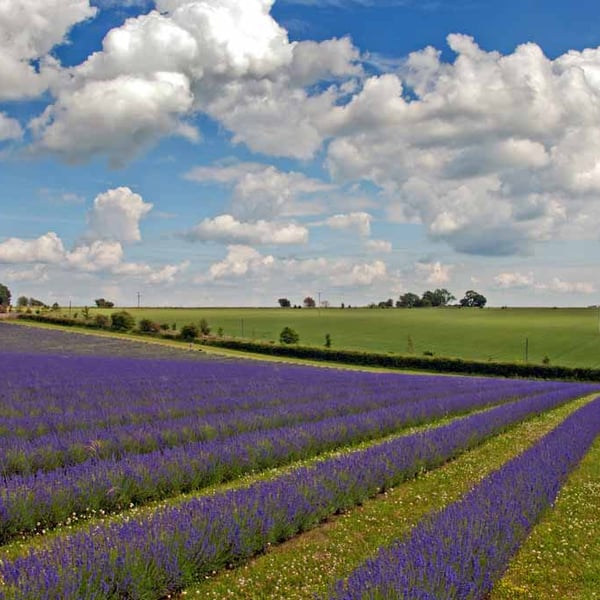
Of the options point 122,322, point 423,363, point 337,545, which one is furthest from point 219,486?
point 122,322

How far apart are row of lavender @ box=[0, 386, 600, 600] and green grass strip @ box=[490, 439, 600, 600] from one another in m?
0.22

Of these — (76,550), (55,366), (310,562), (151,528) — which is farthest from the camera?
(55,366)

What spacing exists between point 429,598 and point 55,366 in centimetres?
2191

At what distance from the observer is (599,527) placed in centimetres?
605

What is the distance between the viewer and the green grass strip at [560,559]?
14.9 ft

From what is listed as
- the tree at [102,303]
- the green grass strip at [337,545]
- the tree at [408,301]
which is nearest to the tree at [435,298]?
the tree at [408,301]

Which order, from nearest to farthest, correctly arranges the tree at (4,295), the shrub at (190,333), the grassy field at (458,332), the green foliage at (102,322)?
the grassy field at (458,332), the shrub at (190,333), the green foliage at (102,322), the tree at (4,295)

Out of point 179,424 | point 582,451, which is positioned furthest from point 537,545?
point 179,424

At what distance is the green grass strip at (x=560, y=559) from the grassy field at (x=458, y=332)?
1599 inches

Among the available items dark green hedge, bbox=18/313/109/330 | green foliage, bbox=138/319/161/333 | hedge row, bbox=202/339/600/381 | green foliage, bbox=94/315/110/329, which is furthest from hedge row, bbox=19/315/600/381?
dark green hedge, bbox=18/313/109/330

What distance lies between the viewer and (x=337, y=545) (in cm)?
534

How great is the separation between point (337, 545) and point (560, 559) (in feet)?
6.39

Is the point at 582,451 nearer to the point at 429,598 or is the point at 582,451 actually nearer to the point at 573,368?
the point at 429,598

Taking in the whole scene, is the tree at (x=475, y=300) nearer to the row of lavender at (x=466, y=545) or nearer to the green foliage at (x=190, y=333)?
the green foliage at (x=190, y=333)
